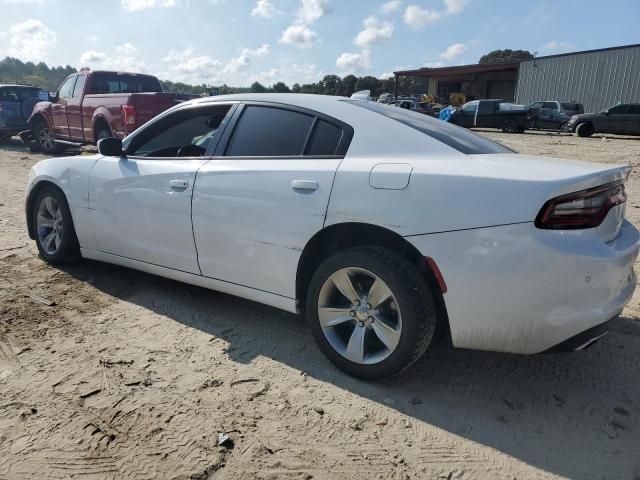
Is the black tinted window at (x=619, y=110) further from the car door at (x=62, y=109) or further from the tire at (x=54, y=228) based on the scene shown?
the tire at (x=54, y=228)

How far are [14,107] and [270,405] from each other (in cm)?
1740

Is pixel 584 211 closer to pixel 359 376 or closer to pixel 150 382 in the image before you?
pixel 359 376

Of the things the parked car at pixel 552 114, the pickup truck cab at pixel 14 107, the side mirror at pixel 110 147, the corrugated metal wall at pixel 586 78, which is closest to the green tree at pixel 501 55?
the corrugated metal wall at pixel 586 78

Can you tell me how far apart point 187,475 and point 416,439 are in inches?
42.4

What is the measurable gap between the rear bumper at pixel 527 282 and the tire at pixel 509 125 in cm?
2422

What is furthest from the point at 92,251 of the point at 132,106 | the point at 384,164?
the point at 132,106

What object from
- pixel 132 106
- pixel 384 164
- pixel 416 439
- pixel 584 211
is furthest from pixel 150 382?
pixel 132 106

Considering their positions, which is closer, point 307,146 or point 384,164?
point 384,164

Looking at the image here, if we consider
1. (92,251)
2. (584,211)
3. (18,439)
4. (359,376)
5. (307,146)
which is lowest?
(18,439)

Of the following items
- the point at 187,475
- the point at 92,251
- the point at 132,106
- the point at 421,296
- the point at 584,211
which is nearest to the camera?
the point at 187,475

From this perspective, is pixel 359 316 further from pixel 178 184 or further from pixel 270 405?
pixel 178 184

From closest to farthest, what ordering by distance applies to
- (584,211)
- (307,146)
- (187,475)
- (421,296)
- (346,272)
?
(187,475) < (584,211) < (421,296) < (346,272) < (307,146)

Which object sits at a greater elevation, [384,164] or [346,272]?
[384,164]

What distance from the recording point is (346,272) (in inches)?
112
